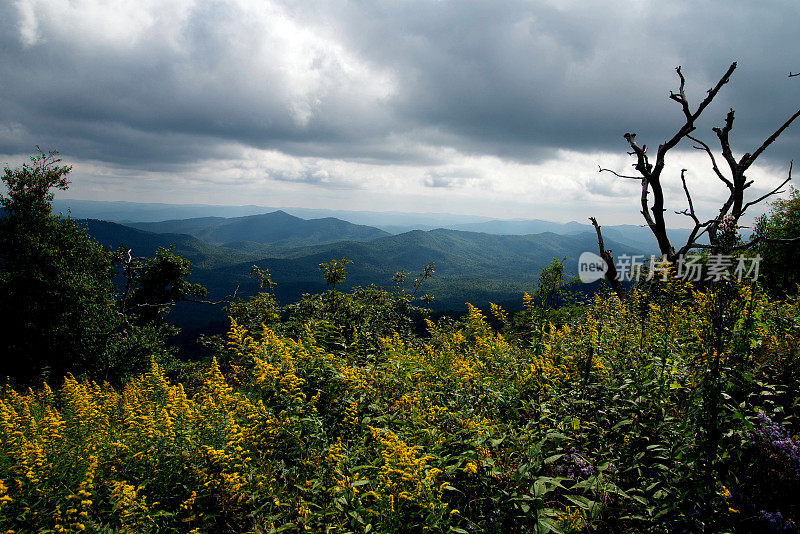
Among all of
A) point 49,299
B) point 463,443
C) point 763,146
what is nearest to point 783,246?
point 763,146

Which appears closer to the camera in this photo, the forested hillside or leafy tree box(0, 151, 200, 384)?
the forested hillside

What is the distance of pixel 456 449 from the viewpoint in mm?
3688

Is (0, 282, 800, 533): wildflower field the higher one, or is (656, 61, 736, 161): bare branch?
(656, 61, 736, 161): bare branch

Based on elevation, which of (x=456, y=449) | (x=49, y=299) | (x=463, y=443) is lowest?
(x=49, y=299)

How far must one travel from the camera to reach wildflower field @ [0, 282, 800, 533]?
109 inches

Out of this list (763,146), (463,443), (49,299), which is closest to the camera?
(463,443)

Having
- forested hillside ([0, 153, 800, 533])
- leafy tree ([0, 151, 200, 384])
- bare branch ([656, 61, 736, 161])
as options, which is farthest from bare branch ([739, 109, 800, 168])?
leafy tree ([0, 151, 200, 384])

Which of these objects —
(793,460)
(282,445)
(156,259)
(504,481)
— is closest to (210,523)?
(282,445)

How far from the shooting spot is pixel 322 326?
6.65 metres

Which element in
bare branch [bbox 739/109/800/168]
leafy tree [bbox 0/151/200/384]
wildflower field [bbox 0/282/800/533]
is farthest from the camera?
leafy tree [bbox 0/151/200/384]

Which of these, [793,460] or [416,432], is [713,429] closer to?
[793,460]

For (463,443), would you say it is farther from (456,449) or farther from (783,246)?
(783,246)

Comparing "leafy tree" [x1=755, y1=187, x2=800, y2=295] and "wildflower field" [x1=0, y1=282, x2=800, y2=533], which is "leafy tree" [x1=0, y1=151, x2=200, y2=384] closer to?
"wildflower field" [x1=0, y1=282, x2=800, y2=533]

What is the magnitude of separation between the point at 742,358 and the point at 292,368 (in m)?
4.26
